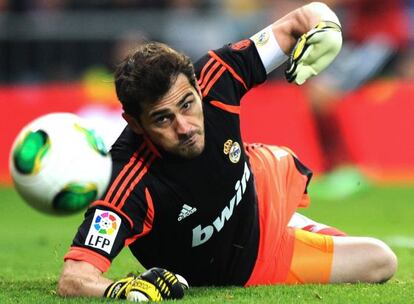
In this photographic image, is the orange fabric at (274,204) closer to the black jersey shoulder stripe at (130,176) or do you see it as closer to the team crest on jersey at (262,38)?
the team crest on jersey at (262,38)

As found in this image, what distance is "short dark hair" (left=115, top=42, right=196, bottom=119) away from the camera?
603 centimetres

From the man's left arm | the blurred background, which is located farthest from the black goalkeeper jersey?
the blurred background

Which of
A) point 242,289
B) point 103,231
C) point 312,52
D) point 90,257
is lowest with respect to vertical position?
point 242,289

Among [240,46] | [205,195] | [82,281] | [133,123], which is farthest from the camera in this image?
[240,46]

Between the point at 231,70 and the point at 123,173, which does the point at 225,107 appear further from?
the point at 123,173

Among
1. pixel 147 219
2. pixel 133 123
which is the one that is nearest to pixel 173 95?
pixel 133 123

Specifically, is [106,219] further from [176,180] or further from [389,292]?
[389,292]

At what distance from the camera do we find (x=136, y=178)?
20.2ft

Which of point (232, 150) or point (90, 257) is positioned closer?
point (90, 257)

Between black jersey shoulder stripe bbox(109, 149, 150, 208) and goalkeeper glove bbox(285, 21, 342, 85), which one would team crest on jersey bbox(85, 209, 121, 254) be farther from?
goalkeeper glove bbox(285, 21, 342, 85)

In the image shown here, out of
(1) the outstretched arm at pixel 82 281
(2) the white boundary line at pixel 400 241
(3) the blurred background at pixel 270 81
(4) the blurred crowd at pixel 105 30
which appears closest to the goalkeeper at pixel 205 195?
(1) the outstretched arm at pixel 82 281

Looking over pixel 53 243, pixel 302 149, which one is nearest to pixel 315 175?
pixel 302 149

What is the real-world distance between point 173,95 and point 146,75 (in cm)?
19

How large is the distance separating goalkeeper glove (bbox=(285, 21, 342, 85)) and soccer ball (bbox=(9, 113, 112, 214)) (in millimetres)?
1481
